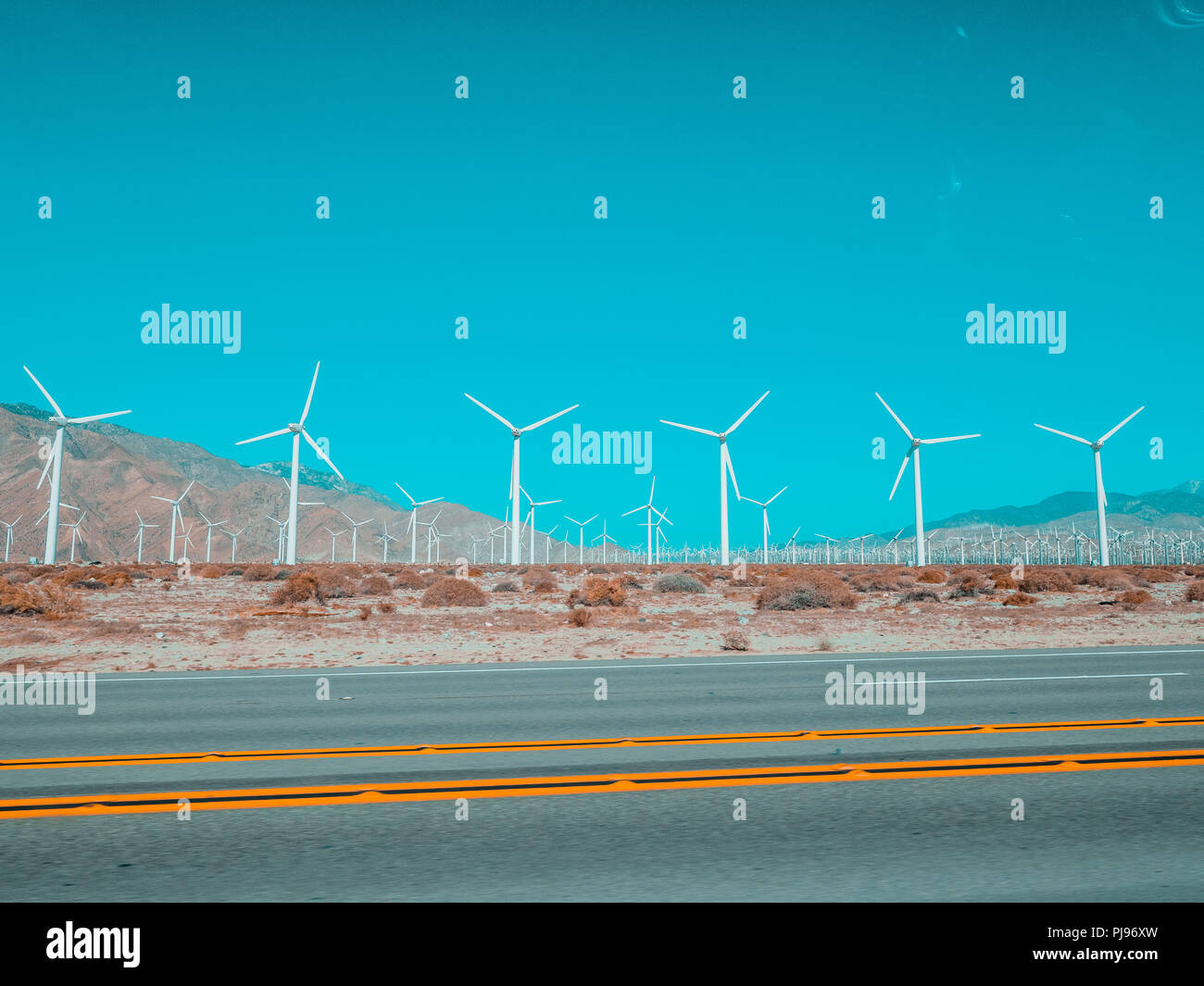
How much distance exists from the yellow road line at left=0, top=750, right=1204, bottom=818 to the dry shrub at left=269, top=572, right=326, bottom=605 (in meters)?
26.4

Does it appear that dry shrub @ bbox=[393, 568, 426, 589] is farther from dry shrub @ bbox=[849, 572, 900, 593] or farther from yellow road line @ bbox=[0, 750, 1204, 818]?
yellow road line @ bbox=[0, 750, 1204, 818]

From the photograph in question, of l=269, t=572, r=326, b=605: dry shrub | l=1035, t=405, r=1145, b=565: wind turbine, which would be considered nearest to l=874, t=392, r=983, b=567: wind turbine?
l=1035, t=405, r=1145, b=565: wind turbine

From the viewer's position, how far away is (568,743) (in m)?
8.26

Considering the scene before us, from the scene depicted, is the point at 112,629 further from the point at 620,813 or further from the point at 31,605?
the point at 620,813

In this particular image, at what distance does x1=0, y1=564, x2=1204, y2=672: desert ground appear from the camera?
723 inches

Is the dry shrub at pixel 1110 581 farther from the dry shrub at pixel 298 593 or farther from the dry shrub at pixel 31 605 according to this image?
the dry shrub at pixel 31 605

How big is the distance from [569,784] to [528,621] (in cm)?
1819

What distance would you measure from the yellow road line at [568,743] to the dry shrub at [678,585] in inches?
1221

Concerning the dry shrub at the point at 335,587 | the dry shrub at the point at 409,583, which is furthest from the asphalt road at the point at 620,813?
the dry shrub at the point at 409,583
